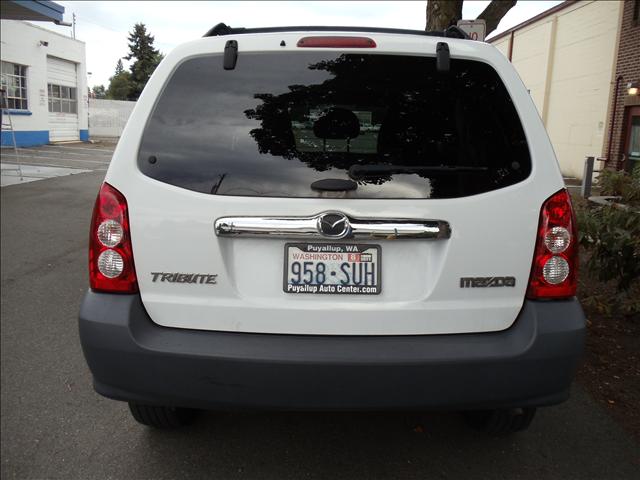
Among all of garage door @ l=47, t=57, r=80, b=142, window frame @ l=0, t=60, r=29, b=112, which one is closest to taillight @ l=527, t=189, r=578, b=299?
window frame @ l=0, t=60, r=29, b=112

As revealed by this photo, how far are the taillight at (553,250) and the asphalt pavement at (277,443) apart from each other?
0.95 meters

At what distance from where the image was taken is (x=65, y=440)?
2.91m

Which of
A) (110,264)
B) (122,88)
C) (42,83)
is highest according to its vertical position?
(122,88)

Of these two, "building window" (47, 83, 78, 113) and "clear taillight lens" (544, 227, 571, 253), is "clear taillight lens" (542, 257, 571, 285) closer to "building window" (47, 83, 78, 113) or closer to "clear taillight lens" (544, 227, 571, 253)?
"clear taillight lens" (544, 227, 571, 253)

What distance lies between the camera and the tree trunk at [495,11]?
878 centimetres

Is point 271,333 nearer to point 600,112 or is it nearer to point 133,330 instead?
point 133,330

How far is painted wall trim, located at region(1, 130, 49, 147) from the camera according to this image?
69.8ft

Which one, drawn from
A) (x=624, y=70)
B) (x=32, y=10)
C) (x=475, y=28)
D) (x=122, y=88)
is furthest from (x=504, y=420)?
(x=122, y=88)

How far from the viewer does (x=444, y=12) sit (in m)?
8.54

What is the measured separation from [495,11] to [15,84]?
63.3ft

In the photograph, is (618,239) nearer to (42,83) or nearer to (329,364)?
(329,364)

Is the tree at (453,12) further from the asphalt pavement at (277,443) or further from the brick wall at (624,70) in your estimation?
the brick wall at (624,70)

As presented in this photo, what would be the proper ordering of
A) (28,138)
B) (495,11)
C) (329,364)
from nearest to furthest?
(329,364)
(495,11)
(28,138)

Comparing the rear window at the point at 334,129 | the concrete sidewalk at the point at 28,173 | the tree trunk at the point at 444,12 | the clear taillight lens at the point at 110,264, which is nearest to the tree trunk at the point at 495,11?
the tree trunk at the point at 444,12
